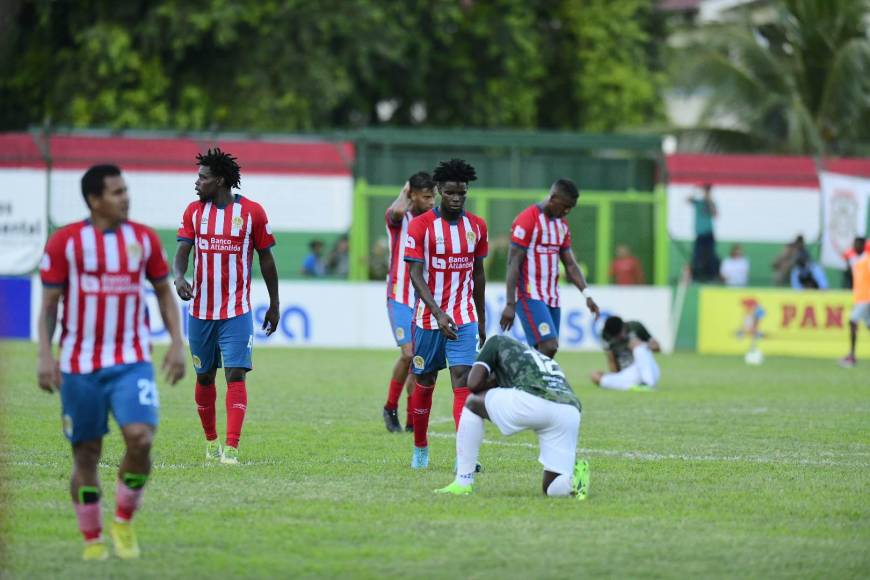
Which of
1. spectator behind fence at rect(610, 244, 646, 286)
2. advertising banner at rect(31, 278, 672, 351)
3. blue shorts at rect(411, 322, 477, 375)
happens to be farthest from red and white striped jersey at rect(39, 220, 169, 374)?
spectator behind fence at rect(610, 244, 646, 286)

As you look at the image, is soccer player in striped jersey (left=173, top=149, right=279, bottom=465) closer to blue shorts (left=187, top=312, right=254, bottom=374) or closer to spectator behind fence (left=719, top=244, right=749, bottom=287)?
blue shorts (left=187, top=312, right=254, bottom=374)

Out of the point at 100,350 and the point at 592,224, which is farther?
the point at 592,224

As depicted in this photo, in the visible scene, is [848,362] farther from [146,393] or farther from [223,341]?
[146,393]

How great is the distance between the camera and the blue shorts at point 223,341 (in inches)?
440

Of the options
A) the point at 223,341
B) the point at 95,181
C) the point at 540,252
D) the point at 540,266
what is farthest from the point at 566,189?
the point at 95,181

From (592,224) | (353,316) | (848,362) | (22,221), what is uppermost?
(592,224)

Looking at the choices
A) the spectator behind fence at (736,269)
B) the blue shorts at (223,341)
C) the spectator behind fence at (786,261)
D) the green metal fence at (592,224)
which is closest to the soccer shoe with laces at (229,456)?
the blue shorts at (223,341)

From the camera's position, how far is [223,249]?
36.6 ft

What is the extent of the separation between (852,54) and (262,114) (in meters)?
14.2

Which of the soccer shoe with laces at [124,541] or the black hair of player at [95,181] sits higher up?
the black hair of player at [95,181]

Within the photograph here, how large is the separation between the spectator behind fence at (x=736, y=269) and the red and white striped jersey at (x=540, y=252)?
14.8 meters

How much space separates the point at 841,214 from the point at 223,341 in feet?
58.6

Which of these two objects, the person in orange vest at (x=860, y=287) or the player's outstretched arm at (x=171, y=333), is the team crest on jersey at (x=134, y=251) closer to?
the player's outstretched arm at (x=171, y=333)

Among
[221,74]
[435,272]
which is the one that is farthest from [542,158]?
[435,272]
